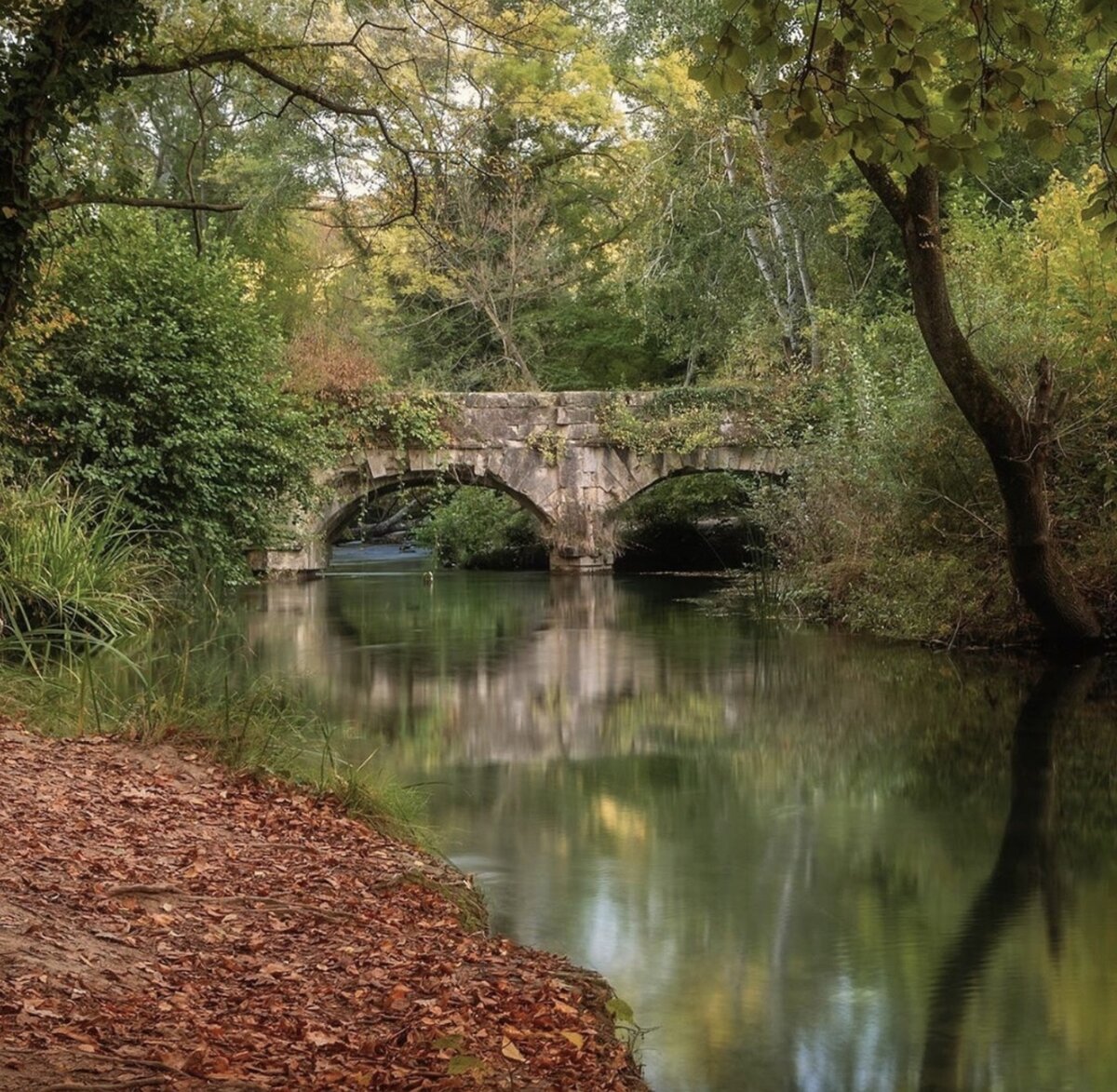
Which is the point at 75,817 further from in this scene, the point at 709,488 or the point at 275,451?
the point at 709,488

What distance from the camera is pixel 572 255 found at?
28656mm

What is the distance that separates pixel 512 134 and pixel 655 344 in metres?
4.69

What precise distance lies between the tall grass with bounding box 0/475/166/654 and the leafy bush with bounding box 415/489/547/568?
15635mm

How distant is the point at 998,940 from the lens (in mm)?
5691

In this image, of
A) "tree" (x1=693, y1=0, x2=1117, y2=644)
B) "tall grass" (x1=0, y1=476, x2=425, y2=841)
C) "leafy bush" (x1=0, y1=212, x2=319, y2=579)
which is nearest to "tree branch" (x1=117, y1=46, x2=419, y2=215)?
"tall grass" (x1=0, y1=476, x2=425, y2=841)

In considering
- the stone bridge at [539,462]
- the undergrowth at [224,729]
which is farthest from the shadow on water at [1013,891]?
the stone bridge at [539,462]

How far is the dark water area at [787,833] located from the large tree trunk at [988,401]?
1.01 meters

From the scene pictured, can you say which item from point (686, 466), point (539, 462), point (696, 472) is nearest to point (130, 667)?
point (539, 462)

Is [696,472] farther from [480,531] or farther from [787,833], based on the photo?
[787,833]

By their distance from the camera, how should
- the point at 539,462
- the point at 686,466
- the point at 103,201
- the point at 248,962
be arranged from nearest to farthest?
the point at 248,962
the point at 103,201
the point at 539,462
the point at 686,466

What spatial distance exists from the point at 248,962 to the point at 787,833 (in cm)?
377

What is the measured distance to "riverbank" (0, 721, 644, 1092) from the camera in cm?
342

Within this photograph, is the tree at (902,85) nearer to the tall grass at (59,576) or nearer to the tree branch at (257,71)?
the tree branch at (257,71)

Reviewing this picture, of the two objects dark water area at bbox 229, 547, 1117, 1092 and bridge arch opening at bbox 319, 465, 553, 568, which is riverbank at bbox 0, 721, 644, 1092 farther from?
bridge arch opening at bbox 319, 465, 553, 568
